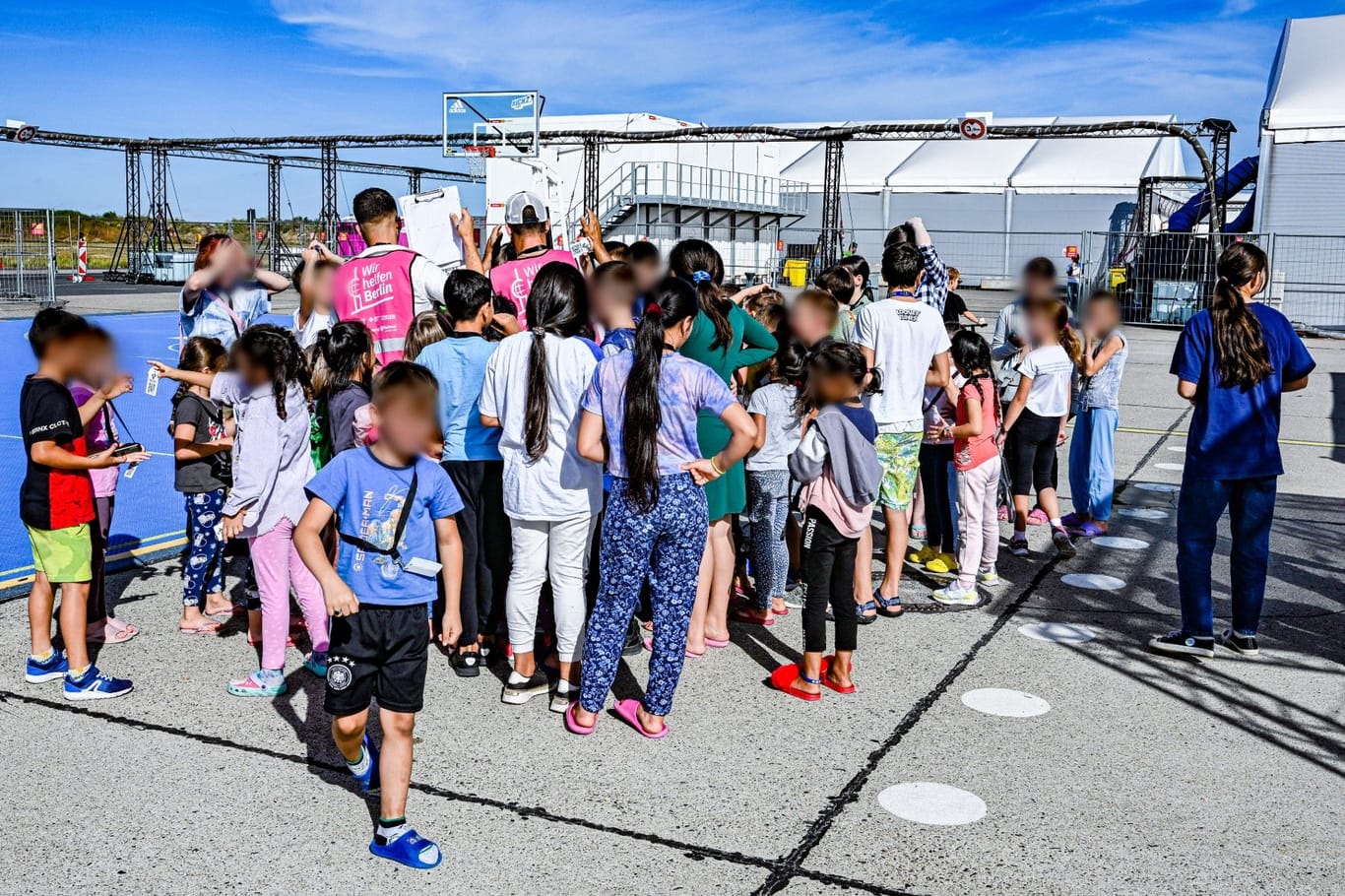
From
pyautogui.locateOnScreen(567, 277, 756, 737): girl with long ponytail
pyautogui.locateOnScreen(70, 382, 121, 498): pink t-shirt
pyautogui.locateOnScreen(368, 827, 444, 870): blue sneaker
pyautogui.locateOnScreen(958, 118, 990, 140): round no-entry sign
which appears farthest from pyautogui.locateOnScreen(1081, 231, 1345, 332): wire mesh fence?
pyautogui.locateOnScreen(368, 827, 444, 870): blue sneaker

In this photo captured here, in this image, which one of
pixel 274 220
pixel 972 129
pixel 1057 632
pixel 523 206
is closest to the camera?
pixel 1057 632

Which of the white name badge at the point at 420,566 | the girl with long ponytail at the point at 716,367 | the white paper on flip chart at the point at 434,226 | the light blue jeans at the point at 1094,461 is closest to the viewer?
the white name badge at the point at 420,566

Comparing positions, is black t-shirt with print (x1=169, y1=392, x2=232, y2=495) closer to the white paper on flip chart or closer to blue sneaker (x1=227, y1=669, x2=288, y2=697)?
blue sneaker (x1=227, y1=669, x2=288, y2=697)

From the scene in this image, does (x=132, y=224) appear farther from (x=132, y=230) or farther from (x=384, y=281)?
(x=384, y=281)

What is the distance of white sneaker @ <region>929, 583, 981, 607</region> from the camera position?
599cm

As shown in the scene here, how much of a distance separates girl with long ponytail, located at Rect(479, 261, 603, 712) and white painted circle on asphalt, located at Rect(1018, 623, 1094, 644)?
7.64 ft

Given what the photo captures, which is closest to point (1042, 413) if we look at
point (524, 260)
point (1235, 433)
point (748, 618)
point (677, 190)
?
point (1235, 433)

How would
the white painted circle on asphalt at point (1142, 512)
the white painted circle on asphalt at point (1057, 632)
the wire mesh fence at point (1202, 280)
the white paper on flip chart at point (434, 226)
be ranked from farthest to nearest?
1. the wire mesh fence at point (1202, 280)
2. the white painted circle on asphalt at point (1142, 512)
3. the white paper on flip chart at point (434, 226)
4. the white painted circle on asphalt at point (1057, 632)

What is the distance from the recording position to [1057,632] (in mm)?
5574

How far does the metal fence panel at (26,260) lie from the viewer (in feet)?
80.4

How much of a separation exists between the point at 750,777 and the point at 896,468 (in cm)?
221

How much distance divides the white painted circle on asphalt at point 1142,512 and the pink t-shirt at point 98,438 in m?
6.42

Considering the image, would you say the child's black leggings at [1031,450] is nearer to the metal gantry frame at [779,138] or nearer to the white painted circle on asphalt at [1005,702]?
the white painted circle on asphalt at [1005,702]

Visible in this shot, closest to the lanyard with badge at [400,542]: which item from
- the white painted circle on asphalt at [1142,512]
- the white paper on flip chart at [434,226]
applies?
the white paper on flip chart at [434,226]
